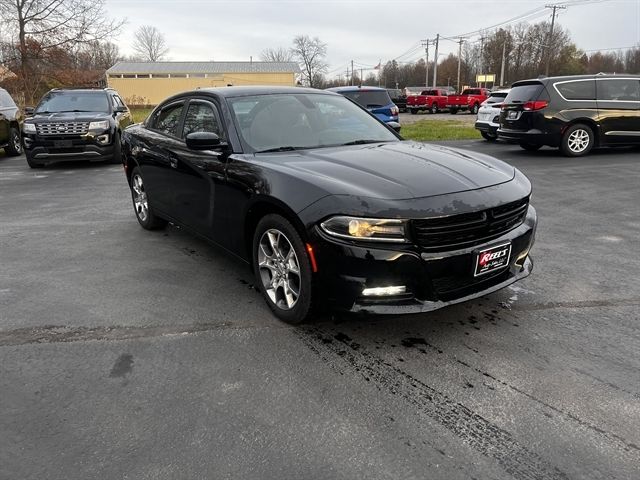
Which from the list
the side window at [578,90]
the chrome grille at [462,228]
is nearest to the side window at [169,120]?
the chrome grille at [462,228]

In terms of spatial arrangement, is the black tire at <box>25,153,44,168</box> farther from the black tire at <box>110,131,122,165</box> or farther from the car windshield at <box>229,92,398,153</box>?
the car windshield at <box>229,92,398,153</box>

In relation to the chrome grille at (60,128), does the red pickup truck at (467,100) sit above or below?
below

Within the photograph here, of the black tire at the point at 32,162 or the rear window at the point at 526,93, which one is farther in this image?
the rear window at the point at 526,93

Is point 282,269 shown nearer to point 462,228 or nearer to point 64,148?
point 462,228

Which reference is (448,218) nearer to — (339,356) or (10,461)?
(339,356)

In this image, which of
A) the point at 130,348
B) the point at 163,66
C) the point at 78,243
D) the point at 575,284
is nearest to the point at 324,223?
the point at 130,348

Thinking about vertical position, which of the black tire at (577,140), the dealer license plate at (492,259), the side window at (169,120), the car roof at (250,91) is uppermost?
the car roof at (250,91)

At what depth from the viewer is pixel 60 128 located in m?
10.6

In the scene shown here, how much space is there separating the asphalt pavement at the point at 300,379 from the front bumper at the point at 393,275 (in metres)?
0.28

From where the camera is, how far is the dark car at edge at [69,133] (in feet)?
35.0

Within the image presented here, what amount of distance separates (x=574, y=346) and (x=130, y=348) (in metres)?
2.79

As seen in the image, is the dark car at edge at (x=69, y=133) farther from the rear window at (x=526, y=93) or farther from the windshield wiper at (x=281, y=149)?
the rear window at (x=526, y=93)

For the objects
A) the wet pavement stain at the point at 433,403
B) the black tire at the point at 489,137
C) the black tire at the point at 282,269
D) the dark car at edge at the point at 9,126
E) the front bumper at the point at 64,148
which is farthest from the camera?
the black tire at the point at 489,137

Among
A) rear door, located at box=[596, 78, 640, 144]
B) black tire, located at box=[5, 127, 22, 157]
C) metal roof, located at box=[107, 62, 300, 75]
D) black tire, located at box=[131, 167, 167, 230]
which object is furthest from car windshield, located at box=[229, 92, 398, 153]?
metal roof, located at box=[107, 62, 300, 75]
